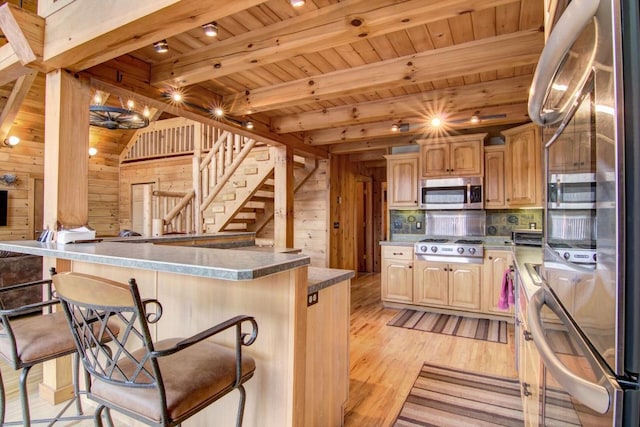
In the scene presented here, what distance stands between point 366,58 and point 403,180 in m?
2.48

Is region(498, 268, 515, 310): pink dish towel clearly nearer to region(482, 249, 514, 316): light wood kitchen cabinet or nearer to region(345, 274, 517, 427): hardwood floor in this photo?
region(345, 274, 517, 427): hardwood floor

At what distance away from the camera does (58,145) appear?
7.35 ft

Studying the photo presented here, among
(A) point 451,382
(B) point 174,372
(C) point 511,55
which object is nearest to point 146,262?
(B) point 174,372

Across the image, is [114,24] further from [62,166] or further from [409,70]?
[409,70]

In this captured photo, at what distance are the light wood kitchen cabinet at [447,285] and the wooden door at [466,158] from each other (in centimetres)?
127

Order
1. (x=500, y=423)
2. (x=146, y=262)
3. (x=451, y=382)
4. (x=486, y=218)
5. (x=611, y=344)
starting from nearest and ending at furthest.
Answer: (x=611, y=344) < (x=146, y=262) < (x=500, y=423) < (x=451, y=382) < (x=486, y=218)

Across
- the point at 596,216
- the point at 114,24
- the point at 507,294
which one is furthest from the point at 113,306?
the point at 507,294

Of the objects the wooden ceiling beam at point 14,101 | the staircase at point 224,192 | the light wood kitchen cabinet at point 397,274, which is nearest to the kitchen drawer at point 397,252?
the light wood kitchen cabinet at point 397,274

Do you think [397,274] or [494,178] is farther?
[397,274]

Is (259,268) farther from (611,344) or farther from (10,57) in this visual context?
(10,57)

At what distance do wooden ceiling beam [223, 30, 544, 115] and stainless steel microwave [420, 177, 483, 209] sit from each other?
2113 millimetres

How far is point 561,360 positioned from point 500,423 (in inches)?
75.7

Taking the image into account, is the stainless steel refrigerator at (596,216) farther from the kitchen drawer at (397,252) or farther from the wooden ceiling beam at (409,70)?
the kitchen drawer at (397,252)

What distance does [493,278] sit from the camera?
4102 mm
